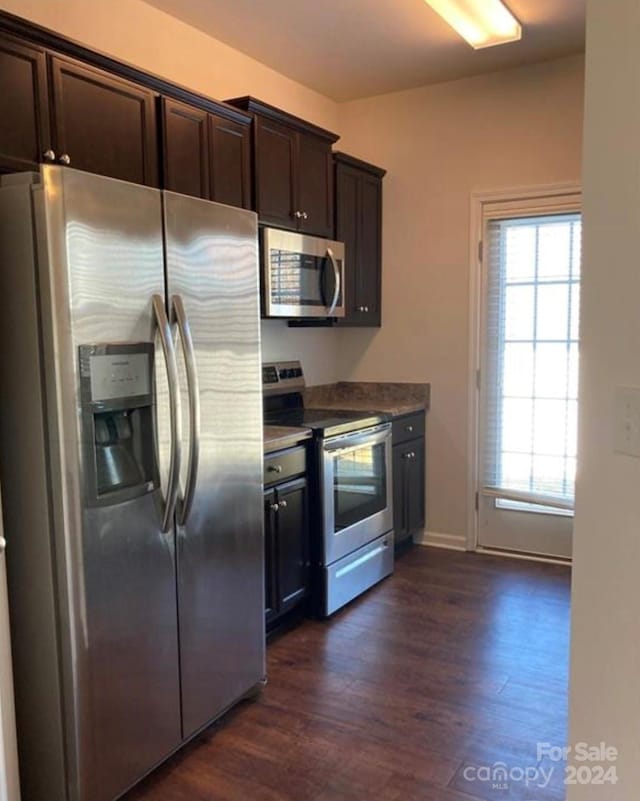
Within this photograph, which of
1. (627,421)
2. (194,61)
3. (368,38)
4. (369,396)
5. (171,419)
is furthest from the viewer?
(369,396)

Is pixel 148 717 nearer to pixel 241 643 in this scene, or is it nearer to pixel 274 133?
pixel 241 643

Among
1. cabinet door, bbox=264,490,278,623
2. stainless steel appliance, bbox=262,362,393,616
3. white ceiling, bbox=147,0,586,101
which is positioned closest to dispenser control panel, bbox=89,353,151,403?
cabinet door, bbox=264,490,278,623

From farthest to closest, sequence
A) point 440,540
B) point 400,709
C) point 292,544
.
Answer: point 440,540 → point 292,544 → point 400,709

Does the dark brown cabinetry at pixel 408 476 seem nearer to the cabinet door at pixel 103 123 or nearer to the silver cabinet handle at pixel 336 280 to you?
the silver cabinet handle at pixel 336 280

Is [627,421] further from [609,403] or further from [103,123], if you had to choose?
[103,123]

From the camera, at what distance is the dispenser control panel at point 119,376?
184 cm

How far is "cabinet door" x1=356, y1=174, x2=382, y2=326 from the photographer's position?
416 cm

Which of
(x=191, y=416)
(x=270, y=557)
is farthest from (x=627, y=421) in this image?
(x=270, y=557)

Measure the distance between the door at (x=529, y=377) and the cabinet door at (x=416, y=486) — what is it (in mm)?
370

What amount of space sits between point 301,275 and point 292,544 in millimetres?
1361

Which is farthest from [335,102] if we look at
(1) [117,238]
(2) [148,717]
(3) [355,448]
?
(2) [148,717]

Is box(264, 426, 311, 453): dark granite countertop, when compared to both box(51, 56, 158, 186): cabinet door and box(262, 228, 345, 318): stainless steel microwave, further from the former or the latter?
box(51, 56, 158, 186): cabinet door

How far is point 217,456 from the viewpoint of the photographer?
7.55 ft

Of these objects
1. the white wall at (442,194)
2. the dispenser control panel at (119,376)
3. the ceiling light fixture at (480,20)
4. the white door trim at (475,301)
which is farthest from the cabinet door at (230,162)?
the white door trim at (475,301)
